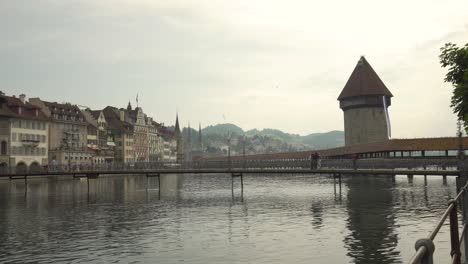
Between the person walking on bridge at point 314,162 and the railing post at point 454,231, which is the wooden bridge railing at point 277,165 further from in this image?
the railing post at point 454,231

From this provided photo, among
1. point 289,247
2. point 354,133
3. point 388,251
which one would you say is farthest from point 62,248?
point 354,133

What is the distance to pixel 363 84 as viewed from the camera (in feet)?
334

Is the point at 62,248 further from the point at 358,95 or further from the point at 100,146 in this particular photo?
the point at 100,146

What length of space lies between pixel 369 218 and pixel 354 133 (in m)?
70.4

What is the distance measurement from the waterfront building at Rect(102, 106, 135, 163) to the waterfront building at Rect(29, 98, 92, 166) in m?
18.8

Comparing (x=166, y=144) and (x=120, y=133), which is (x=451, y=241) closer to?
(x=120, y=133)

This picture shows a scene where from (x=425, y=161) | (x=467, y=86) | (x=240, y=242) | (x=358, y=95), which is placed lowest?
(x=240, y=242)

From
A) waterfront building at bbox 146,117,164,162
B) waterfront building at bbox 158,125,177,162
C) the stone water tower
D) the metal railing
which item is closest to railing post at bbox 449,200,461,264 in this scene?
the metal railing

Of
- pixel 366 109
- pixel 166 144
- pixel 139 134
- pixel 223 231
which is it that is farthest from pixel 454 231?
pixel 166 144

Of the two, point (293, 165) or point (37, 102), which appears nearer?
point (293, 165)

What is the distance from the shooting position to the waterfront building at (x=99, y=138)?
11975 cm

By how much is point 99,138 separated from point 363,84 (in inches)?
2605

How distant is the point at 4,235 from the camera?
26.8m

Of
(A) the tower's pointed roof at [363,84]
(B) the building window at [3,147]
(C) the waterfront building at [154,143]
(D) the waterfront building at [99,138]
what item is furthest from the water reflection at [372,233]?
(C) the waterfront building at [154,143]
